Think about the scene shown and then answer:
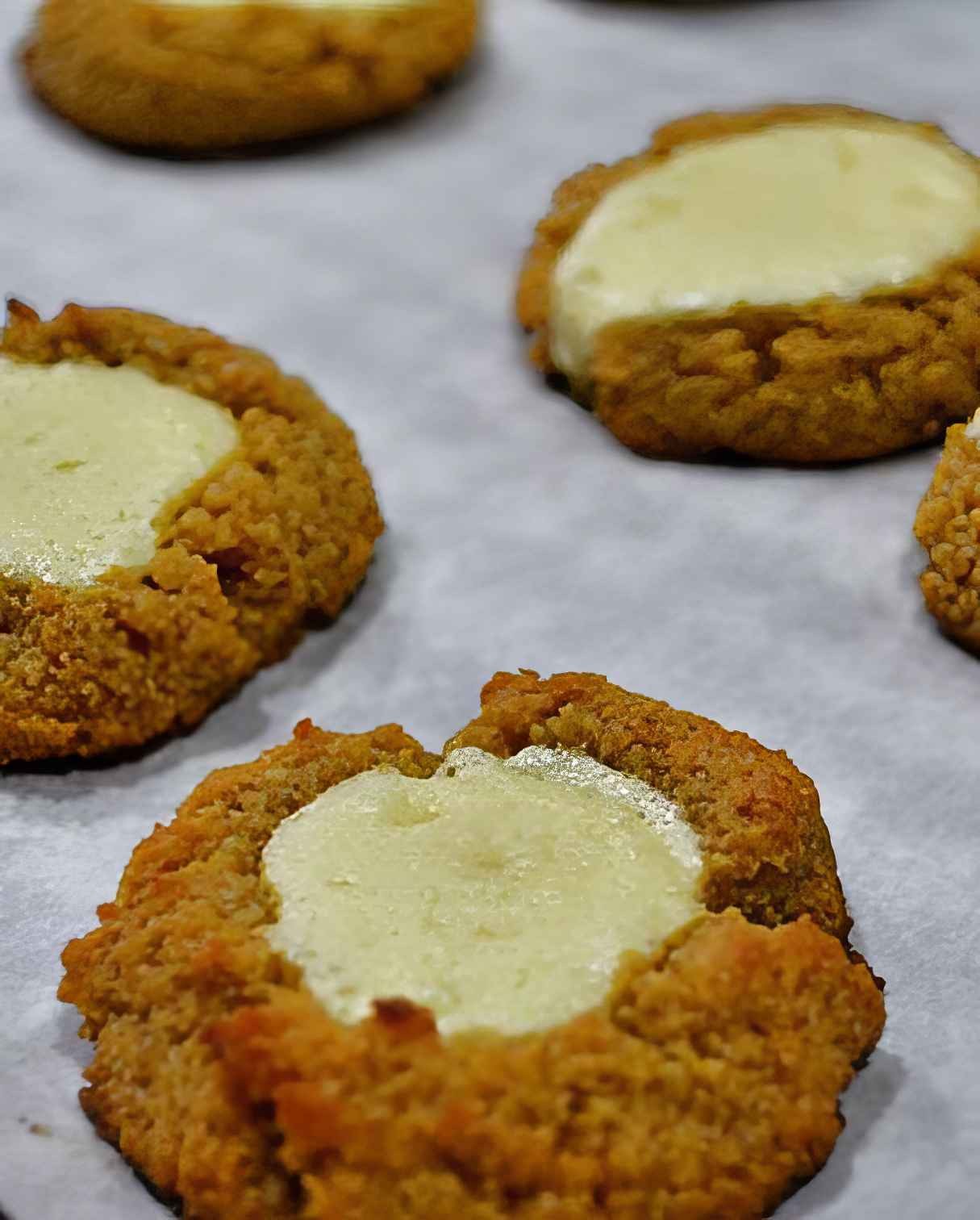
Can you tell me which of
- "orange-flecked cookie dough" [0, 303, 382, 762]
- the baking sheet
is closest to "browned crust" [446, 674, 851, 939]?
→ the baking sheet

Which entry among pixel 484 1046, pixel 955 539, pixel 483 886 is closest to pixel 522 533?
pixel 955 539

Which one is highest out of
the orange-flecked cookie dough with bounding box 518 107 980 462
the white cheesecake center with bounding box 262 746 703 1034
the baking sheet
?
the orange-flecked cookie dough with bounding box 518 107 980 462

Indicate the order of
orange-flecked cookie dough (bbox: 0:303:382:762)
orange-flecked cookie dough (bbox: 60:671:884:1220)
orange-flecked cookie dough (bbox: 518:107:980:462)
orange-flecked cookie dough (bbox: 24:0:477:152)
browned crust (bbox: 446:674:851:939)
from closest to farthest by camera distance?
orange-flecked cookie dough (bbox: 60:671:884:1220)
browned crust (bbox: 446:674:851:939)
orange-flecked cookie dough (bbox: 0:303:382:762)
orange-flecked cookie dough (bbox: 518:107:980:462)
orange-flecked cookie dough (bbox: 24:0:477:152)

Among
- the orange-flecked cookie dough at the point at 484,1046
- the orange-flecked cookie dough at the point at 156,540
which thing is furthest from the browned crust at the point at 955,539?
the orange-flecked cookie dough at the point at 156,540

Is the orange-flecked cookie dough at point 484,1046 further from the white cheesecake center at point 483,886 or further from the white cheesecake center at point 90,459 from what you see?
the white cheesecake center at point 90,459

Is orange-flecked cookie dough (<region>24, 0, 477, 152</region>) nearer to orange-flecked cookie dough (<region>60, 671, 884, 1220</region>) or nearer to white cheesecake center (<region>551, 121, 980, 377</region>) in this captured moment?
white cheesecake center (<region>551, 121, 980, 377</region>)

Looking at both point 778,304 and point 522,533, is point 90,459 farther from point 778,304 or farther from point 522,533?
point 778,304

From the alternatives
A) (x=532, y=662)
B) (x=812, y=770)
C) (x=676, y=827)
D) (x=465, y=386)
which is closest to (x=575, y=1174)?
(x=676, y=827)

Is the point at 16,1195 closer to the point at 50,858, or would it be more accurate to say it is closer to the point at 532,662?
the point at 50,858
